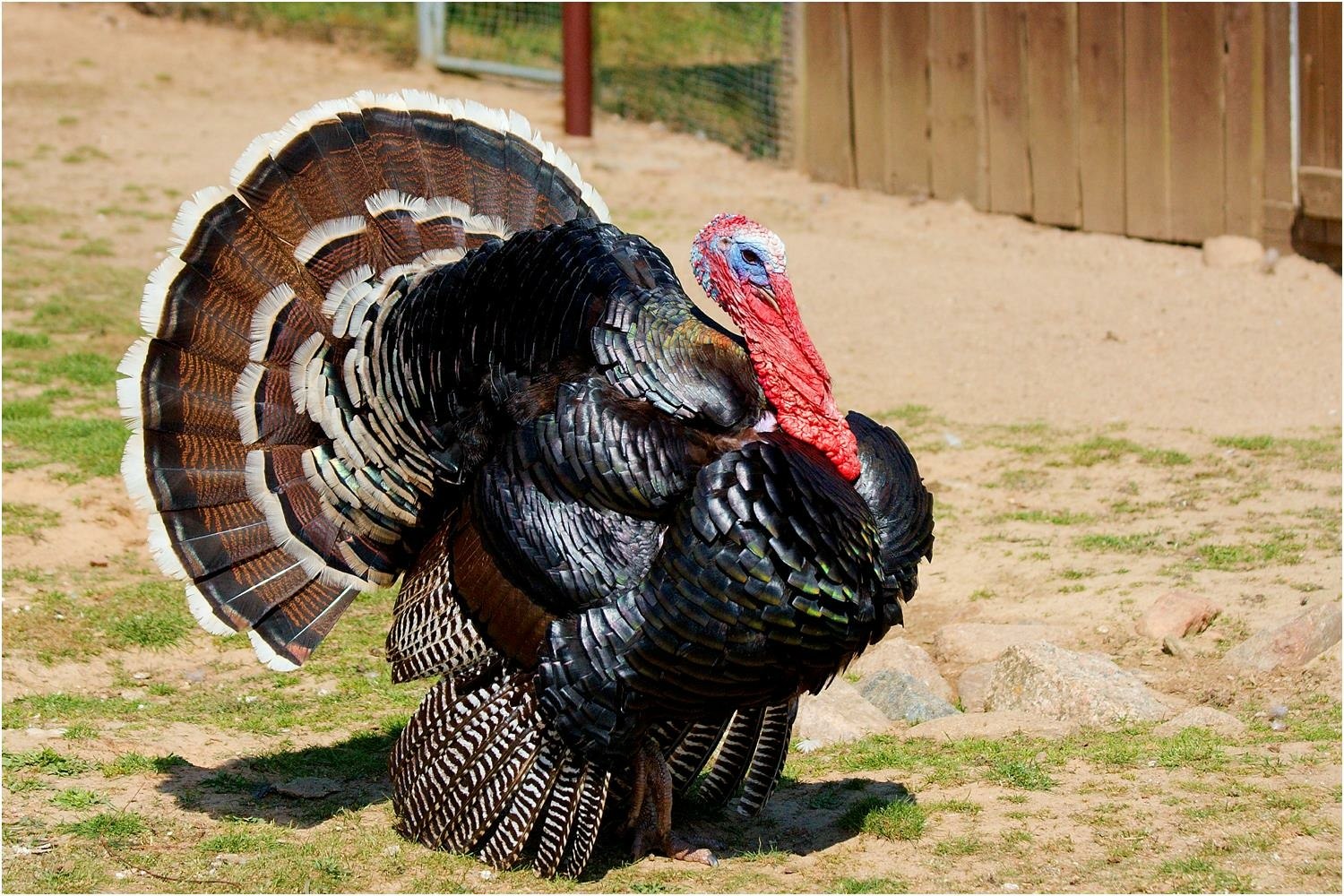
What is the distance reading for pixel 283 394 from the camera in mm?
5496

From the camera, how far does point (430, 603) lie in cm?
517

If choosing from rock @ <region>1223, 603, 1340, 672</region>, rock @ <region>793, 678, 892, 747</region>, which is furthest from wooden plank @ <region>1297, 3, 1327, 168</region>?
rock @ <region>793, 678, 892, 747</region>

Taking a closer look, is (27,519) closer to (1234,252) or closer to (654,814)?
(654,814)

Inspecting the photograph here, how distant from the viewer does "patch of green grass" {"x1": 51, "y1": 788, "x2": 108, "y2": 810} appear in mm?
5355

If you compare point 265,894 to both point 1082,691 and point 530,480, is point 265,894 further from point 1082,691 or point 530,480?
point 1082,691

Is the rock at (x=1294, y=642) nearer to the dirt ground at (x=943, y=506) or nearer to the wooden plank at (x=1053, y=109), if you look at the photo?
the dirt ground at (x=943, y=506)

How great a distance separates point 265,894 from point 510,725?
89 centimetres

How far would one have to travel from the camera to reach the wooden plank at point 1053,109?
12789 millimetres

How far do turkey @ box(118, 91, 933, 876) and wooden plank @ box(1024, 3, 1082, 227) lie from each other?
7876 mm

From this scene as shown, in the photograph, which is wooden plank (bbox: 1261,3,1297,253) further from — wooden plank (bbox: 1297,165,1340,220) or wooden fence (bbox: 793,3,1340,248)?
wooden plank (bbox: 1297,165,1340,220)

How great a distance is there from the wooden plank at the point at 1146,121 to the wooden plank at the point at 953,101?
1.49 metres

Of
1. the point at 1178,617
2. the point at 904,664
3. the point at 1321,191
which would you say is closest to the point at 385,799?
the point at 904,664

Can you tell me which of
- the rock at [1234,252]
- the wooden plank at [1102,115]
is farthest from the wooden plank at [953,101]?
the rock at [1234,252]

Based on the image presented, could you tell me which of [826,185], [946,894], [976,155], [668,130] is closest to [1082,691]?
[946,894]
